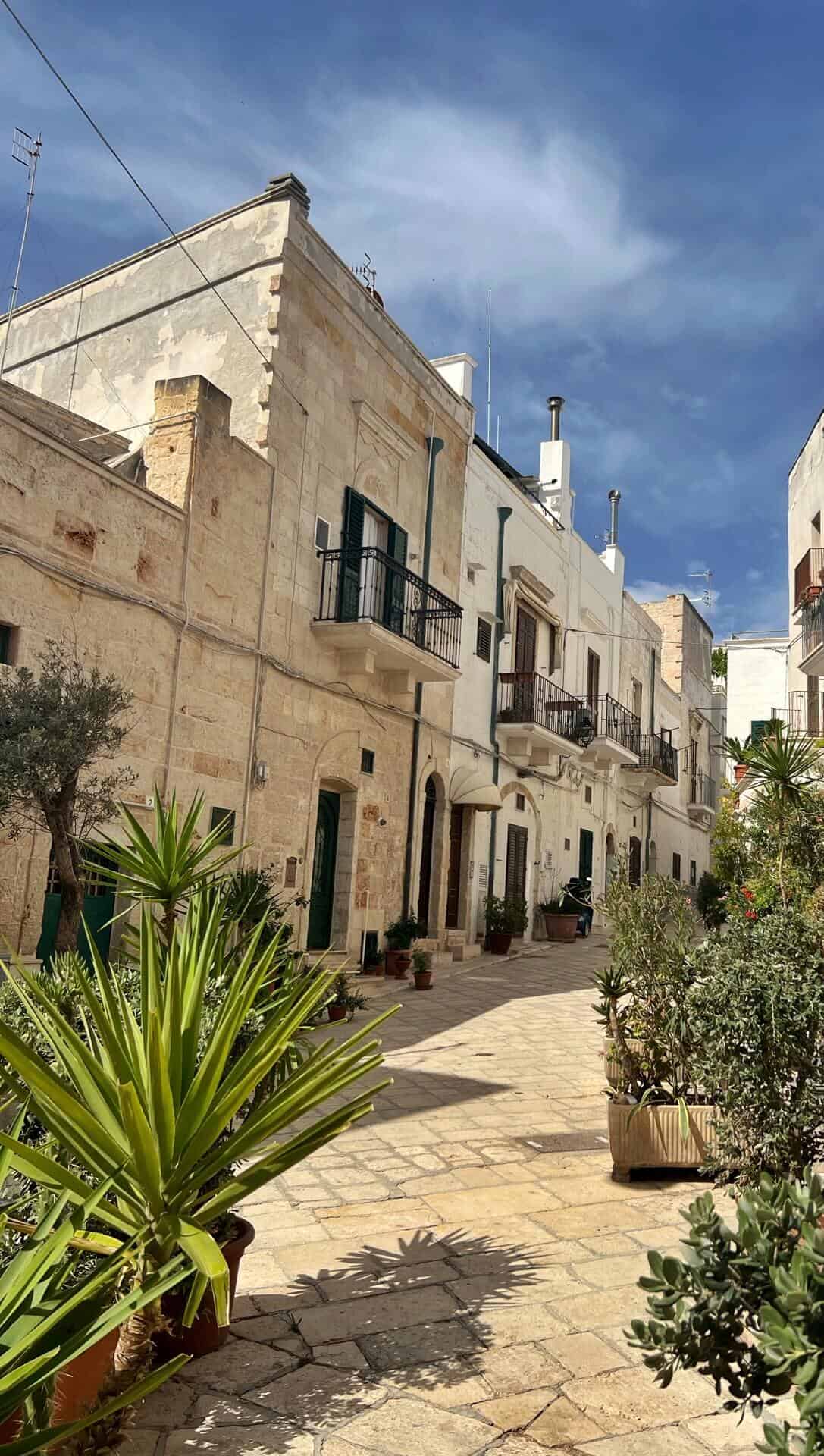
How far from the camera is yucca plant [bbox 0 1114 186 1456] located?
5.08 feet

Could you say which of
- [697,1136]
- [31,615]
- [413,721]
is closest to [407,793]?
[413,721]

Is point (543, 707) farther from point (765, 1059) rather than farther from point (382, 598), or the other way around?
point (765, 1059)

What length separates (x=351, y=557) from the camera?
1250 cm

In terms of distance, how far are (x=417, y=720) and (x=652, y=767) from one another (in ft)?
35.4

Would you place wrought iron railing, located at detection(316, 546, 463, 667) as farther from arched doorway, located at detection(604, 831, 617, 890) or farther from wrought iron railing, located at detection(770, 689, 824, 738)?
arched doorway, located at detection(604, 831, 617, 890)

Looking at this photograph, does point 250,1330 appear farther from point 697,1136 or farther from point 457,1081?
point 457,1081

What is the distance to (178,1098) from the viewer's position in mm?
2652

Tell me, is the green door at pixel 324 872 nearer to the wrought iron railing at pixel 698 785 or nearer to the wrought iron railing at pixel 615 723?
the wrought iron railing at pixel 615 723

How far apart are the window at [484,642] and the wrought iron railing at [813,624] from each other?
16.6 ft

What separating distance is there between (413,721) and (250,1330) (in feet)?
36.0

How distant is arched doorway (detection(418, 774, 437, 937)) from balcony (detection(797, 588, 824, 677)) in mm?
6342

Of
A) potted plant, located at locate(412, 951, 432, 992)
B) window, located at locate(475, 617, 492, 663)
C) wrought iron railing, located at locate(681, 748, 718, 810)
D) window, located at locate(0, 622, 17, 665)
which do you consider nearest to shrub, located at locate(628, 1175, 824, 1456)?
window, located at locate(0, 622, 17, 665)

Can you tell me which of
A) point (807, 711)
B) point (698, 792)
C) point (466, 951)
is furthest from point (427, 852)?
point (698, 792)

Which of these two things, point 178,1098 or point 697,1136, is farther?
point 697,1136
